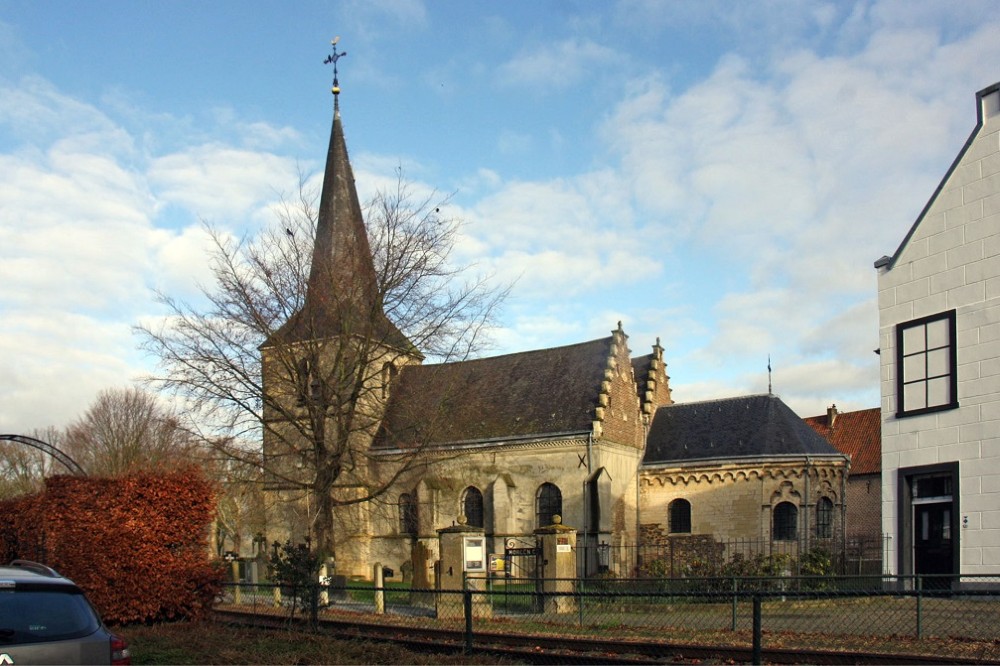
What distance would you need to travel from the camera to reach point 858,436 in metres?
56.0

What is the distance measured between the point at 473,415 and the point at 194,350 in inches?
463

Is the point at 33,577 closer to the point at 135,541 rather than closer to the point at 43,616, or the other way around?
the point at 43,616

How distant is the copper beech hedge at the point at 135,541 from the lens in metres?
17.0

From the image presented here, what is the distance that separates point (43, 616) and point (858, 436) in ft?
179

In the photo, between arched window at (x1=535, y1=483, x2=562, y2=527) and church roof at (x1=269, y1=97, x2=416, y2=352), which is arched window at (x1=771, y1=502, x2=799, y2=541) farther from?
church roof at (x1=269, y1=97, x2=416, y2=352)

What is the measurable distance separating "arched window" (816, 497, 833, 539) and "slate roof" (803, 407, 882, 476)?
57.2 ft

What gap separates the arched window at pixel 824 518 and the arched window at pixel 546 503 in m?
9.63

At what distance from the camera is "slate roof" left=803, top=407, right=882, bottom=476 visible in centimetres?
5309

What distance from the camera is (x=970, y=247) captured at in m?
20.9

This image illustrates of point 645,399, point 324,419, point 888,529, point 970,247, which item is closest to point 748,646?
point 888,529

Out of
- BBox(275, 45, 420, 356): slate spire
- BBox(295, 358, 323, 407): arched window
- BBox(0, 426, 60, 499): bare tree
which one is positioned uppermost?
BBox(275, 45, 420, 356): slate spire

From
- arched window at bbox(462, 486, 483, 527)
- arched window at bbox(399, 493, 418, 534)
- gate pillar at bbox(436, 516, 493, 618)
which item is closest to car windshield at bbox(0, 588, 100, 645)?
gate pillar at bbox(436, 516, 493, 618)

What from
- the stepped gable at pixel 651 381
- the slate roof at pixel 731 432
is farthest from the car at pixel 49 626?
the stepped gable at pixel 651 381

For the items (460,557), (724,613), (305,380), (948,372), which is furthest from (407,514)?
(948,372)
